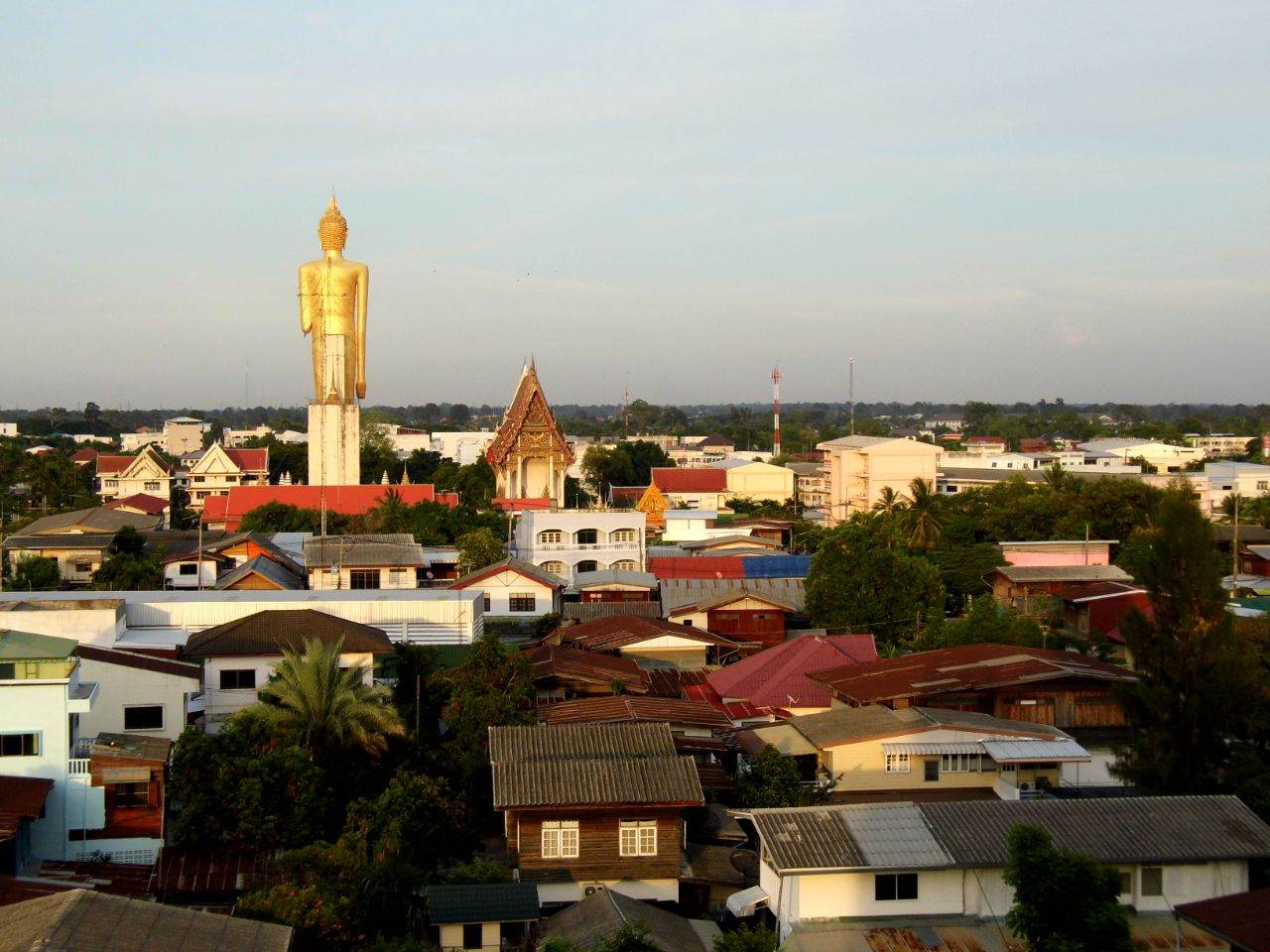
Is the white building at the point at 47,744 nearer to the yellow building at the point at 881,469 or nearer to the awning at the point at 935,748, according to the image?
the awning at the point at 935,748

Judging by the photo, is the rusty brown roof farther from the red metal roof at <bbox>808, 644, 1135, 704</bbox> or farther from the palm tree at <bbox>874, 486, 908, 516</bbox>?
the palm tree at <bbox>874, 486, 908, 516</bbox>

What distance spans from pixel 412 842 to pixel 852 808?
4915 mm

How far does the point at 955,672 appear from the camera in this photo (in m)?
20.9

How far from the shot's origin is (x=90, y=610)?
73.6 ft

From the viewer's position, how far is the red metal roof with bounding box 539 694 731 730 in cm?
1952

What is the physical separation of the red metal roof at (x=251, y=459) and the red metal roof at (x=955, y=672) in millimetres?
50396

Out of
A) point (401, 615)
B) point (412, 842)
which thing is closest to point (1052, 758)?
point (412, 842)

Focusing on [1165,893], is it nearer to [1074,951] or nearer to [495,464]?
[1074,951]

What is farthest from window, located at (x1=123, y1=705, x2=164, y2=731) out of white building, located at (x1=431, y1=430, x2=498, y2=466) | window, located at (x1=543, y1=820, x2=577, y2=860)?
white building, located at (x1=431, y1=430, x2=498, y2=466)

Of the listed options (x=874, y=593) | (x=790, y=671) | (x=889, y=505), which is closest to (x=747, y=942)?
(x=790, y=671)

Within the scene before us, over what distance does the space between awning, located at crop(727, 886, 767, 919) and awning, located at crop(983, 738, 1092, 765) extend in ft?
14.2

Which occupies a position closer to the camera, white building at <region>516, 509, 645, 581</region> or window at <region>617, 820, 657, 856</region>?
window at <region>617, 820, 657, 856</region>

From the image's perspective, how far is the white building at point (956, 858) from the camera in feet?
43.8

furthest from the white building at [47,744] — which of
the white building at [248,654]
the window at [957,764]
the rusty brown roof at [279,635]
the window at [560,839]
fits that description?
the window at [957,764]
